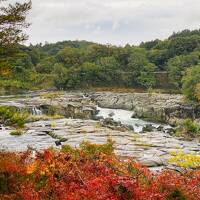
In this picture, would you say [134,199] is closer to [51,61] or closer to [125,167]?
[125,167]

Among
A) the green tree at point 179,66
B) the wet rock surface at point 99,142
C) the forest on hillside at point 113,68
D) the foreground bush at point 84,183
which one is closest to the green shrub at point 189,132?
the wet rock surface at point 99,142

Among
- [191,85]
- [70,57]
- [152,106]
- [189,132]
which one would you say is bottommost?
[189,132]

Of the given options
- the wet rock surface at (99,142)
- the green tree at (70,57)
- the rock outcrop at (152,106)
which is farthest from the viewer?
the green tree at (70,57)

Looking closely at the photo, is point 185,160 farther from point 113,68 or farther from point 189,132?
point 113,68

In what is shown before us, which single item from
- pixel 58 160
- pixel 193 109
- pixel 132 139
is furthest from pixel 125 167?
pixel 193 109

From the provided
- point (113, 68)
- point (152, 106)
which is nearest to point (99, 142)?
Answer: point (152, 106)

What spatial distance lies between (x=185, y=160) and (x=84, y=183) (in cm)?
1320

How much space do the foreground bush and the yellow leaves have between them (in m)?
7.80

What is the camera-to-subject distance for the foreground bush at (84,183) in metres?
11.5

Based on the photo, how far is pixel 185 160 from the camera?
957 inches

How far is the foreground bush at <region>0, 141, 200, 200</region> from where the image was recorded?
11.5 metres

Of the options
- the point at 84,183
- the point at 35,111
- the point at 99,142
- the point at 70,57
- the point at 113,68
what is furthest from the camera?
the point at 70,57

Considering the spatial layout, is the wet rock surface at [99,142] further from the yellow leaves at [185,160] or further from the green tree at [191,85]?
the green tree at [191,85]

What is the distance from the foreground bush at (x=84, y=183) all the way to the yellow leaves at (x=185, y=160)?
780 centimetres
